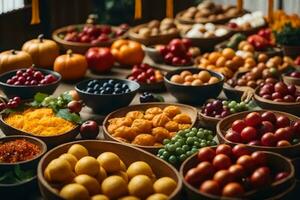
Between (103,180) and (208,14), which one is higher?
(208,14)

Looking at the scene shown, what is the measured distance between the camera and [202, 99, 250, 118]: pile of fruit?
3.04m

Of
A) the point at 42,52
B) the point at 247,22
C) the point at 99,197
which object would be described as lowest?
the point at 99,197

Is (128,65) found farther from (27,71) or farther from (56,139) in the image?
(56,139)

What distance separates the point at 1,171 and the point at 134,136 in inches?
24.8

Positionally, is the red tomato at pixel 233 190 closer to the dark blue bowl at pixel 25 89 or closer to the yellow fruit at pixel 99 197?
the yellow fruit at pixel 99 197

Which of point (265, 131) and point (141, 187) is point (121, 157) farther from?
point (265, 131)

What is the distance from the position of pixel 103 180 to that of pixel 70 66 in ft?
5.65

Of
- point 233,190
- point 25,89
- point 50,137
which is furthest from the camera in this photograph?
point 25,89

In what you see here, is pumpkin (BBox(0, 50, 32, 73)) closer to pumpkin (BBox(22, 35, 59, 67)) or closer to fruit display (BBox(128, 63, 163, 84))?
pumpkin (BBox(22, 35, 59, 67))

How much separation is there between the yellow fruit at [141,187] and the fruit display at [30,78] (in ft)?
4.75

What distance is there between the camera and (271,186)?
6.97 feet

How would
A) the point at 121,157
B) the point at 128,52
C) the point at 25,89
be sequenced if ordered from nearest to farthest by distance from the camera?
the point at 121,157 → the point at 25,89 → the point at 128,52

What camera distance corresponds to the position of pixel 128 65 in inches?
167

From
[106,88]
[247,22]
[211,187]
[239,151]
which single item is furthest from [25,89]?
[247,22]
